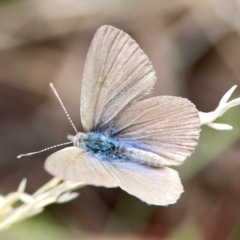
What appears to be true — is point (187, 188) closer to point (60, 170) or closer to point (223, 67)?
point (223, 67)

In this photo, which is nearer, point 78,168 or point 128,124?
point 78,168

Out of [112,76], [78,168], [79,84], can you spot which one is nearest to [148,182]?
[78,168]

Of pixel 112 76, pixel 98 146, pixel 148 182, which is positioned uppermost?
pixel 112 76

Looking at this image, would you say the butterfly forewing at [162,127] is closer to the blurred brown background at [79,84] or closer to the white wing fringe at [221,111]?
the white wing fringe at [221,111]

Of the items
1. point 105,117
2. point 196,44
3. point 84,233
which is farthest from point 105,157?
point 196,44

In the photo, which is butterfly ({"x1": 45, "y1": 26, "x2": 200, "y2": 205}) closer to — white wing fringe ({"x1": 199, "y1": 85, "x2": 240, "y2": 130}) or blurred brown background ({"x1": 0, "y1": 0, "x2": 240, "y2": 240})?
white wing fringe ({"x1": 199, "y1": 85, "x2": 240, "y2": 130})

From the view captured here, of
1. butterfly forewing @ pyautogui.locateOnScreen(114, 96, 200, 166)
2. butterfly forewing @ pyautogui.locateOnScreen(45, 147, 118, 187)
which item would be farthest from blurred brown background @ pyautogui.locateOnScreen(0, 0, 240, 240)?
butterfly forewing @ pyautogui.locateOnScreen(45, 147, 118, 187)

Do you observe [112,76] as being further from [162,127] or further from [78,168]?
[78,168]
